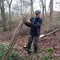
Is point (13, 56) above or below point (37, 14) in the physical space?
below

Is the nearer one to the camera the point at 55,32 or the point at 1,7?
the point at 55,32

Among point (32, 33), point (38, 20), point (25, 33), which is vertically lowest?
point (25, 33)

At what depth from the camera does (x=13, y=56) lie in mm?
6145

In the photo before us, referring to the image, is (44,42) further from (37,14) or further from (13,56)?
(13,56)

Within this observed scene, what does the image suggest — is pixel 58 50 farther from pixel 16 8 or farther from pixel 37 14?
pixel 16 8

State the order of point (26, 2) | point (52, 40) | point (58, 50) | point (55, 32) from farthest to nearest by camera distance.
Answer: point (26, 2)
point (55, 32)
point (52, 40)
point (58, 50)

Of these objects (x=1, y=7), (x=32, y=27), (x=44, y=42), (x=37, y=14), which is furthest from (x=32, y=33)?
(x=1, y=7)

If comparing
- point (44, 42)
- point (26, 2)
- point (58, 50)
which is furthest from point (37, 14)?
point (26, 2)

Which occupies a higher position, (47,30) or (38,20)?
(38,20)

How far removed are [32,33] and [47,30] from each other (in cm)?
601

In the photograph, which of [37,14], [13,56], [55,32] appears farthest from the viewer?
[55,32]

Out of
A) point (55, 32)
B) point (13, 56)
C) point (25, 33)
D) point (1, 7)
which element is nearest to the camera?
point (13, 56)

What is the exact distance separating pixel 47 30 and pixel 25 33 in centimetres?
286

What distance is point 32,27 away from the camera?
729 centimetres
